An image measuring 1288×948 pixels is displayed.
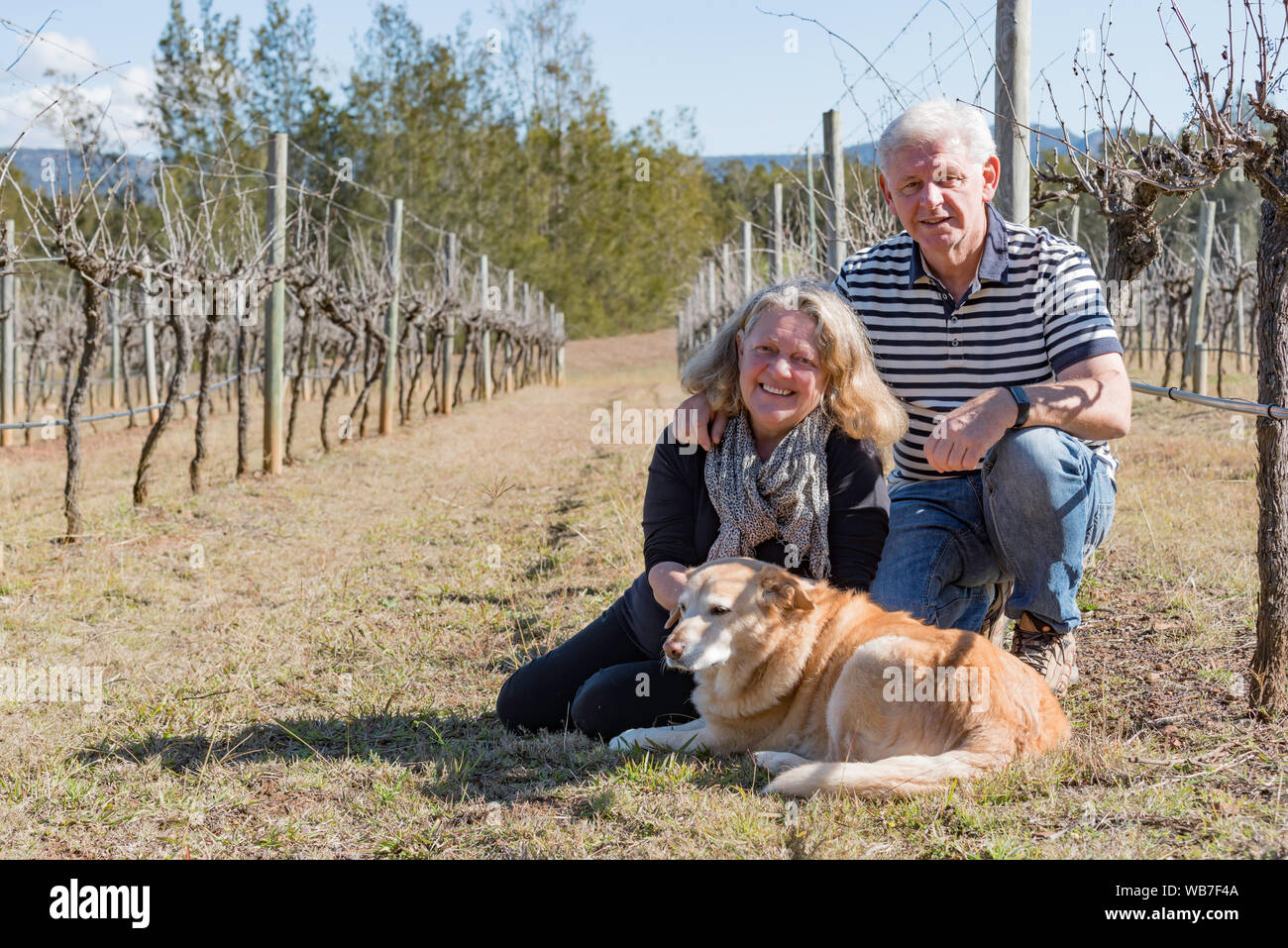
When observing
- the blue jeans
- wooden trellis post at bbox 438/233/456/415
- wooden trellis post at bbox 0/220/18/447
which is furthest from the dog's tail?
wooden trellis post at bbox 438/233/456/415

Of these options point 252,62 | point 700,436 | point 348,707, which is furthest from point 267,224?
point 252,62

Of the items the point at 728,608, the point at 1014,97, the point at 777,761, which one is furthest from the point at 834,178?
the point at 777,761

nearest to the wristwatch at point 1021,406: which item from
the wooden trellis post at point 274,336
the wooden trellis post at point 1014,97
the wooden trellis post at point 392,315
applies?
the wooden trellis post at point 1014,97

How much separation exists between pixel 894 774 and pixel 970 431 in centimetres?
116

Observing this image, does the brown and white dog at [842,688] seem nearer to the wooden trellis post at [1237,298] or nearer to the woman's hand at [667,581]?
the woman's hand at [667,581]

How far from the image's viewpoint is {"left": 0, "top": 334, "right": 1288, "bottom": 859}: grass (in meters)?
3.22

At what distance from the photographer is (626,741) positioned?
403 cm

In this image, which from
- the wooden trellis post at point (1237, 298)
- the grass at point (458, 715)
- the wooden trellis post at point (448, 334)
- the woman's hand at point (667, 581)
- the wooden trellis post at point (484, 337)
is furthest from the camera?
the wooden trellis post at point (484, 337)

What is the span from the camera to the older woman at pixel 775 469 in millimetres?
3865

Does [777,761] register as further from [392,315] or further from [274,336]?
[392,315]

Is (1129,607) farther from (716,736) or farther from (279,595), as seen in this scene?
(279,595)

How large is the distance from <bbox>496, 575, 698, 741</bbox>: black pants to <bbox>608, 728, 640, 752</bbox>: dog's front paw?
0.57ft

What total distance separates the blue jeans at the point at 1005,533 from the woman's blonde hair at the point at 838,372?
1.45 ft
